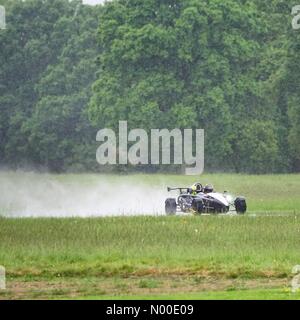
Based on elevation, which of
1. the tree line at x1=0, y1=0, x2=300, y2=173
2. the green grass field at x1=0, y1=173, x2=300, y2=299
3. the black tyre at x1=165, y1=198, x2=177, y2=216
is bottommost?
the green grass field at x1=0, y1=173, x2=300, y2=299

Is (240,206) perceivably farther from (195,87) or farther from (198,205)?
(195,87)

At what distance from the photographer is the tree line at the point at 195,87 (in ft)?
257

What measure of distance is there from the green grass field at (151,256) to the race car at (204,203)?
5.71 ft

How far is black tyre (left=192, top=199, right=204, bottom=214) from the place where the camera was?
45.5 meters

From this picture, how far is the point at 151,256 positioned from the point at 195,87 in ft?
153

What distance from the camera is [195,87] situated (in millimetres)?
79375

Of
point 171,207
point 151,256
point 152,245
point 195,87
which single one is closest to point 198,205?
point 171,207

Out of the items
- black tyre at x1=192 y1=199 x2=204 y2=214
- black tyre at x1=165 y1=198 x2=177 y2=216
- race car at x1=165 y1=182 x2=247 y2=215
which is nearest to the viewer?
black tyre at x1=192 y1=199 x2=204 y2=214

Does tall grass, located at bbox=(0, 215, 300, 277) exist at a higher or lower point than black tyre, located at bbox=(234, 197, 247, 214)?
lower

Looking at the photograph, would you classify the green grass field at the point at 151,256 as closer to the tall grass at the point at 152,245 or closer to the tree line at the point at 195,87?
the tall grass at the point at 152,245

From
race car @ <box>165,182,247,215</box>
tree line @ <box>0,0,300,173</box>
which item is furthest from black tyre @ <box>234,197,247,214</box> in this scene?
tree line @ <box>0,0,300,173</box>

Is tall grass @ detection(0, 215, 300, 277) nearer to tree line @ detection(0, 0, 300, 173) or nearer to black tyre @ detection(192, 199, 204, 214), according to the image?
black tyre @ detection(192, 199, 204, 214)
